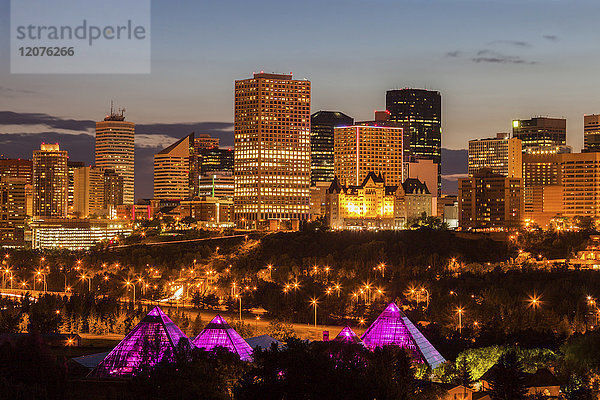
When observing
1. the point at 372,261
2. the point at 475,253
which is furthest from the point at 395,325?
the point at 475,253

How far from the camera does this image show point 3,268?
153 m

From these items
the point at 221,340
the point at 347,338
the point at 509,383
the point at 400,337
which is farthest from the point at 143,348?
the point at 509,383

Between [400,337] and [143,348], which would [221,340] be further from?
[400,337]

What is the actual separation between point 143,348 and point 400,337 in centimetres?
1825

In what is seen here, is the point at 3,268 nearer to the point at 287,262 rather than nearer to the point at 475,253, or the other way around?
the point at 287,262

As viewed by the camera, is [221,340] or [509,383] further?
[221,340]

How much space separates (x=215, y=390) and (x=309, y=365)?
18.1 feet

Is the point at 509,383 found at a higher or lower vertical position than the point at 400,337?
lower

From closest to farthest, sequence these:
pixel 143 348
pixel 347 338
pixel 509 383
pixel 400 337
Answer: pixel 509 383 → pixel 347 338 → pixel 143 348 → pixel 400 337

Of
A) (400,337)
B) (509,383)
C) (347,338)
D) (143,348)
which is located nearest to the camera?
(509,383)

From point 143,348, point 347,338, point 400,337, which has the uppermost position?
point 347,338

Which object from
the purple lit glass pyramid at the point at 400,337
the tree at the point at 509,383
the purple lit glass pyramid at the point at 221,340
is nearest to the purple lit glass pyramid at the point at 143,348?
the purple lit glass pyramid at the point at 221,340

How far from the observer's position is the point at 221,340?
7000cm

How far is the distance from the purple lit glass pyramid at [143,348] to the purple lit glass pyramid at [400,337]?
1409cm
